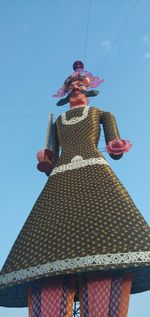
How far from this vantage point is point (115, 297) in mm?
6402

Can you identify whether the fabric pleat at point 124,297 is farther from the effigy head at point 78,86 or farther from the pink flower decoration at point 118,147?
the effigy head at point 78,86

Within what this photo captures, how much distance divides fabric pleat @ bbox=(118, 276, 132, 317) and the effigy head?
431cm

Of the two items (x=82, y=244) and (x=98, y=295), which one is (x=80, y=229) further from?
(x=98, y=295)

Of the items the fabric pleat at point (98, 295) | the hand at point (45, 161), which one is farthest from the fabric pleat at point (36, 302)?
the hand at point (45, 161)

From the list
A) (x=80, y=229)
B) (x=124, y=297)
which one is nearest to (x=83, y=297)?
(x=124, y=297)

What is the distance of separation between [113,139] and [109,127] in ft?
1.30

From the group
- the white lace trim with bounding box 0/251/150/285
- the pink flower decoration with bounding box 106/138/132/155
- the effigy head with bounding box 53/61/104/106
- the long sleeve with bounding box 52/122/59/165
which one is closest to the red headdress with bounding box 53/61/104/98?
the effigy head with bounding box 53/61/104/106

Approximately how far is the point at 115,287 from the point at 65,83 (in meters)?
5.13

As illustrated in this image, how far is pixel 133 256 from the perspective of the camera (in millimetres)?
6359

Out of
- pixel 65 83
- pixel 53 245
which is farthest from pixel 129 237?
pixel 65 83

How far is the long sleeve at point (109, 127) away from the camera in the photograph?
8633mm

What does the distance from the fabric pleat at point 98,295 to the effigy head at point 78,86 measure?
430 centimetres

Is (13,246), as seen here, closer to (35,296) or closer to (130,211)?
(35,296)

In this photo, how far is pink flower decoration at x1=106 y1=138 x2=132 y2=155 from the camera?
8.19 m
